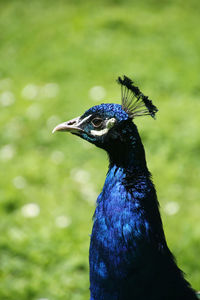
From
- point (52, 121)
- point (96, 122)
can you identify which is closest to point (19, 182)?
point (52, 121)

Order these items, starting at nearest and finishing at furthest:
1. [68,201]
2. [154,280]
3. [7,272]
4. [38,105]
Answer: [154,280]
[7,272]
[68,201]
[38,105]

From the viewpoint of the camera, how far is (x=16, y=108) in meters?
3.91

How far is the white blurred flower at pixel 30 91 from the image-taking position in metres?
4.05

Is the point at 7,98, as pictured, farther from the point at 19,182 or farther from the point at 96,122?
the point at 96,122

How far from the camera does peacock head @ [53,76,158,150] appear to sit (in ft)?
5.05

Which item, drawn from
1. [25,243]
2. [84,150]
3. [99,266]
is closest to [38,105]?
[84,150]

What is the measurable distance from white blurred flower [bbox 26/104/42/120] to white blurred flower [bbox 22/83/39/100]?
7.4 inches

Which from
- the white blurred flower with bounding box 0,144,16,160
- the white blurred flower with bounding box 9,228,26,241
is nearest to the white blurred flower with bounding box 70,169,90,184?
the white blurred flower with bounding box 0,144,16,160

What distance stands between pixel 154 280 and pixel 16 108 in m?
2.67

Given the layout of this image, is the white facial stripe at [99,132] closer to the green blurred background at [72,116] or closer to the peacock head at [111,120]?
the peacock head at [111,120]

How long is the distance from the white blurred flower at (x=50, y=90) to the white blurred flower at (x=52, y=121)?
0.38 meters

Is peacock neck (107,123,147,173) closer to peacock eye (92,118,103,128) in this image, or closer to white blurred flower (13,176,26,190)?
peacock eye (92,118,103,128)

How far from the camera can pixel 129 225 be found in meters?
1.53

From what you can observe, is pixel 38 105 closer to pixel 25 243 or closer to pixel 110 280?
pixel 25 243
